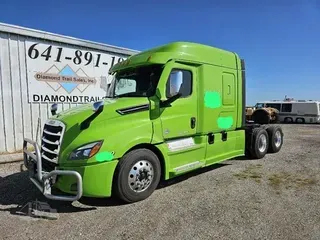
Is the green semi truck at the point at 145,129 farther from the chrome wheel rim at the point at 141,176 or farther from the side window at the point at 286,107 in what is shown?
the side window at the point at 286,107

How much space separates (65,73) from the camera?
9891 millimetres

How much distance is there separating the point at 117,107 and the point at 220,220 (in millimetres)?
2430

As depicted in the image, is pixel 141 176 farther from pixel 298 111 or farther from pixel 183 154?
pixel 298 111

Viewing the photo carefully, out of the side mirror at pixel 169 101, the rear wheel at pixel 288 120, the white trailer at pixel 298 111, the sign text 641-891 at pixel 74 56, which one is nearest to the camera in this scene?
the side mirror at pixel 169 101

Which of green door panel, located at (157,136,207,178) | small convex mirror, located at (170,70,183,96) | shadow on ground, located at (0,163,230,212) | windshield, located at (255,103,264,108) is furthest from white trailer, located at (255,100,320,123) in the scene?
small convex mirror, located at (170,70,183,96)

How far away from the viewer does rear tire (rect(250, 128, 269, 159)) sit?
7.91 metres

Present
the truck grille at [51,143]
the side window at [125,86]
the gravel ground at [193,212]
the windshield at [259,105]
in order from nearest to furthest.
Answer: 1. the gravel ground at [193,212]
2. the truck grille at [51,143]
3. the side window at [125,86]
4. the windshield at [259,105]

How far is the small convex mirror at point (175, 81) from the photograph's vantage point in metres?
5.15

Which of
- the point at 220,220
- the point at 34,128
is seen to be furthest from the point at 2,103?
the point at 220,220

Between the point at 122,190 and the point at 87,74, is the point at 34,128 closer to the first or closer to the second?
the point at 87,74

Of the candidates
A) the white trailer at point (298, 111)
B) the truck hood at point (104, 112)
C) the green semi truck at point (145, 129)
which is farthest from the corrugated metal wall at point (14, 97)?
the white trailer at point (298, 111)

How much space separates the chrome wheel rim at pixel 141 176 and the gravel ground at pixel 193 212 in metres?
0.27

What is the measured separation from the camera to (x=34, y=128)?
9.31 meters

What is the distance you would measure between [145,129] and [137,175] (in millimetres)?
795
